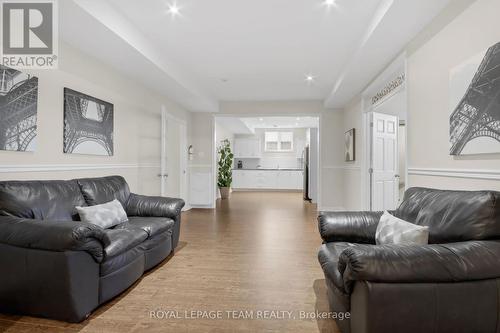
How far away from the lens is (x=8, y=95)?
2203 millimetres

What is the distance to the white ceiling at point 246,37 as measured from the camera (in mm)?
2480

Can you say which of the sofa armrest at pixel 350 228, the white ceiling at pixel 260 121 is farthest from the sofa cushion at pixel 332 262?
the white ceiling at pixel 260 121

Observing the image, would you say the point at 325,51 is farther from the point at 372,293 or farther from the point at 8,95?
the point at 8,95

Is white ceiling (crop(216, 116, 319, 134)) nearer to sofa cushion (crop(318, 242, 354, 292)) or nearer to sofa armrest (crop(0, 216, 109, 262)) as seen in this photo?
sofa cushion (crop(318, 242, 354, 292))

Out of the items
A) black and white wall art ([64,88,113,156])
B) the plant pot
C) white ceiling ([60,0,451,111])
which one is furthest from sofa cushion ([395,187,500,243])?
the plant pot

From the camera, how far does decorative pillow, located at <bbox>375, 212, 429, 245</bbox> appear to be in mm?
1666

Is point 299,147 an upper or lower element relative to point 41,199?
upper

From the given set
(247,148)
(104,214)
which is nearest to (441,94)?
(104,214)

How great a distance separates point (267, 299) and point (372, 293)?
1.13m

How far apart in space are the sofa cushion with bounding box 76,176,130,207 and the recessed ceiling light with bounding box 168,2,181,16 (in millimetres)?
1964

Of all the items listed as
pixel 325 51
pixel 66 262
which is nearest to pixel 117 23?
pixel 66 262

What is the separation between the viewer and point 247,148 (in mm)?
11070

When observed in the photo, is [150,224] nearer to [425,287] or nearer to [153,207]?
[153,207]

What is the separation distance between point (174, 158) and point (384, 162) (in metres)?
4.07
